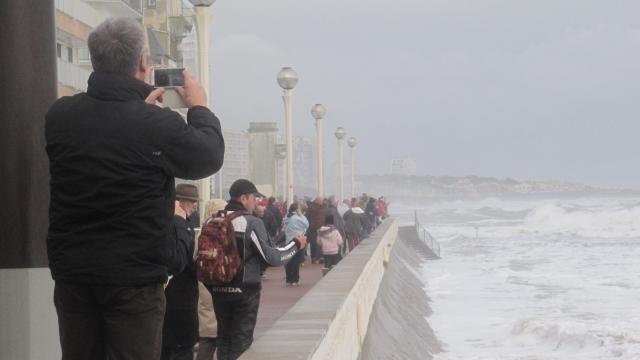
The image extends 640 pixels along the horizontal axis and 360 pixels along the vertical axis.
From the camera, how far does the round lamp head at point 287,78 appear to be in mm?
23234

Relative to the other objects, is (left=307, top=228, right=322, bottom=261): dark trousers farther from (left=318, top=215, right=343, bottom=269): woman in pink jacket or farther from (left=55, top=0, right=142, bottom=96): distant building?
(left=55, top=0, right=142, bottom=96): distant building

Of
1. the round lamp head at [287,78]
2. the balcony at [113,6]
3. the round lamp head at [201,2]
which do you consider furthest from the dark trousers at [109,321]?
the balcony at [113,6]

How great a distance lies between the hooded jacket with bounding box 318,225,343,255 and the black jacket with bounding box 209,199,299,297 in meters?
13.0

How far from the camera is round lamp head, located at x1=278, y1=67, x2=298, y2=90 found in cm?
Result: 2323

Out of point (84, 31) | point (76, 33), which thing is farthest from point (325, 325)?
point (84, 31)

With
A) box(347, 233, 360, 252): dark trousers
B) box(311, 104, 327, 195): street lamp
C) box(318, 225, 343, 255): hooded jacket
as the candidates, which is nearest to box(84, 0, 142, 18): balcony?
box(311, 104, 327, 195): street lamp

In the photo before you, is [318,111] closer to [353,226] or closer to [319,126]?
[319,126]

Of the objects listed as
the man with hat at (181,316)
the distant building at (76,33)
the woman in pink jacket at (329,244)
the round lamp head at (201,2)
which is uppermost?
the distant building at (76,33)

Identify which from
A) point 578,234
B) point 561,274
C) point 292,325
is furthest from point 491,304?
point 578,234

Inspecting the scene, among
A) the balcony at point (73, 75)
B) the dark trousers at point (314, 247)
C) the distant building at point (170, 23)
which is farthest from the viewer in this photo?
the distant building at point (170, 23)

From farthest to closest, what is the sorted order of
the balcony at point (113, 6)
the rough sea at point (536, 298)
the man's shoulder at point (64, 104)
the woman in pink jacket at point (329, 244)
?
the balcony at point (113, 6) < the rough sea at point (536, 298) < the woman in pink jacket at point (329, 244) < the man's shoulder at point (64, 104)

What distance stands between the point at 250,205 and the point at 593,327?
61.9 feet

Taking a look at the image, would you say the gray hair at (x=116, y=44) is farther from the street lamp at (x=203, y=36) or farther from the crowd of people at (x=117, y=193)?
the street lamp at (x=203, y=36)

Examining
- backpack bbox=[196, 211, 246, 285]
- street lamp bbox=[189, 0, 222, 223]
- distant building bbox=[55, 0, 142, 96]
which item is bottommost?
backpack bbox=[196, 211, 246, 285]
